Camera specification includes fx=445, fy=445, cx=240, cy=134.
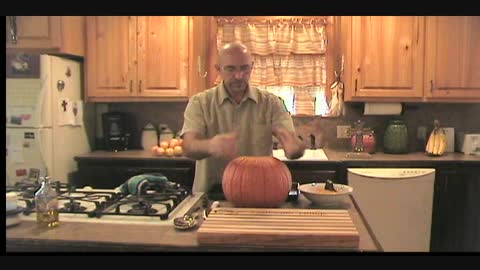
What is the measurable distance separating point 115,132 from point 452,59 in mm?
2080

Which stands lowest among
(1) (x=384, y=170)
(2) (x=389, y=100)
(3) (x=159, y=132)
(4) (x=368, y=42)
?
(1) (x=384, y=170)

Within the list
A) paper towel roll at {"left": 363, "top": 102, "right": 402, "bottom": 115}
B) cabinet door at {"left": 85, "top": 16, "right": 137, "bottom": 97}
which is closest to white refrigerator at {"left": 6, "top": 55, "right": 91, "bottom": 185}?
cabinet door at {"left": 85, "top": 16, "right": 137, "bottom": 97}

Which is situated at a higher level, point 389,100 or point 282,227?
point 389,100

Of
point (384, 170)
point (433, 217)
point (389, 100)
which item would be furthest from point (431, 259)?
point (389, 100)

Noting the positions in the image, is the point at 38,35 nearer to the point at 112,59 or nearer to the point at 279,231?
the point at 112,59

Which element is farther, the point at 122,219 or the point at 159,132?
the point at 159,132

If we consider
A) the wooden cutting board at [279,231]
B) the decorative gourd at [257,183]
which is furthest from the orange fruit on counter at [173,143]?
the wooden cutting board at [279,231]

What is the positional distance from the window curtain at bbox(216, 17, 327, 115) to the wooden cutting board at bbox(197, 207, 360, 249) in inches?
78.8

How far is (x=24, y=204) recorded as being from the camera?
1199 mm

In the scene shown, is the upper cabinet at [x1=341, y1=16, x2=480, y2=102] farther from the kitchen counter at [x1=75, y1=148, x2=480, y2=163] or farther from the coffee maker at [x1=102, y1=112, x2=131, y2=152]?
the coffee maker at [x1=102, y1=112, x2=131, y2=152]

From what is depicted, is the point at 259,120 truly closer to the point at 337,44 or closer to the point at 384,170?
the point at 384,170

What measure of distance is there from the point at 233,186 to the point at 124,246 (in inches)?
13.5

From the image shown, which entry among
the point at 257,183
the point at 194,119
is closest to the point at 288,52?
the point at 194,119

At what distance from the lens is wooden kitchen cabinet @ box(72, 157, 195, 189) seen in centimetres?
250
